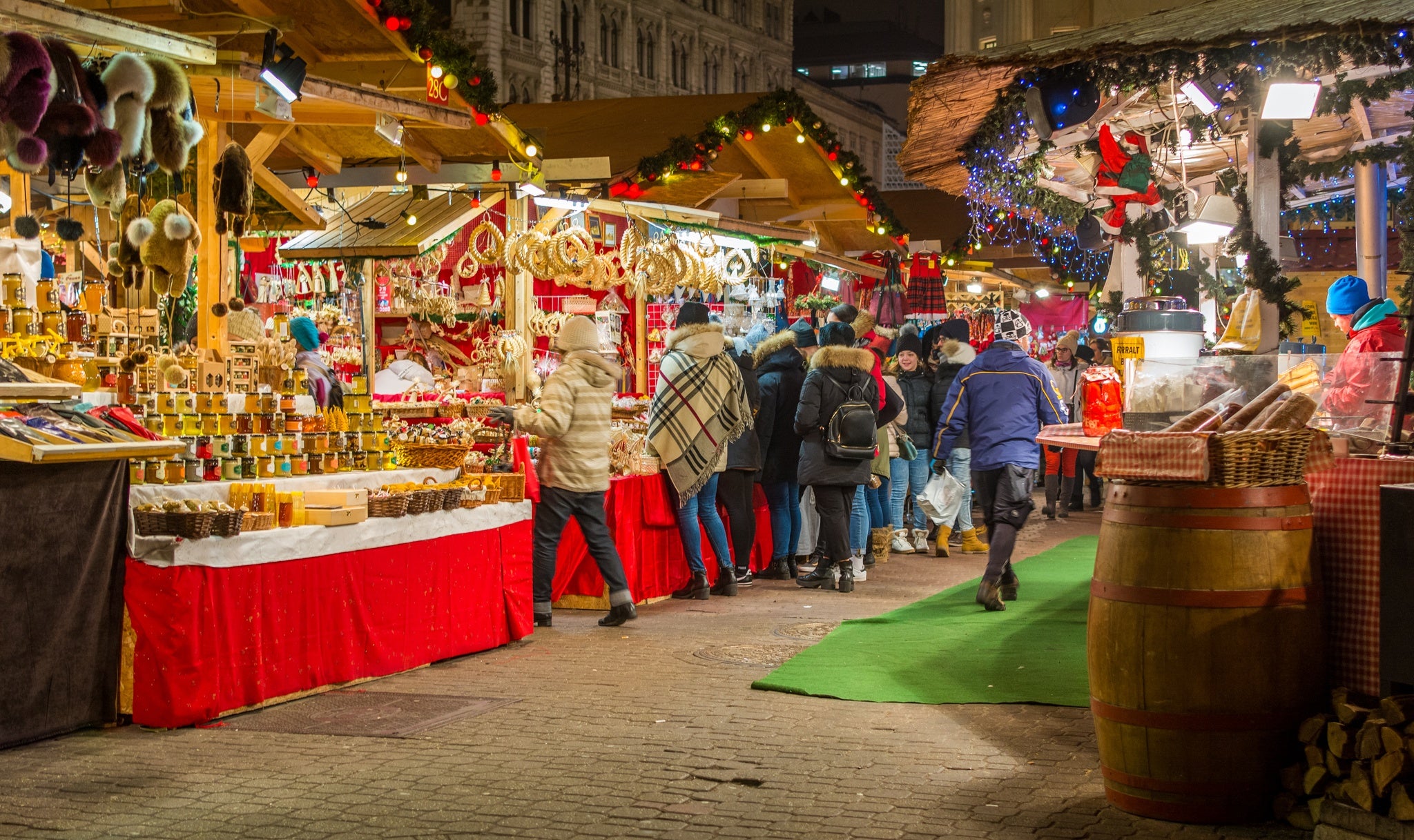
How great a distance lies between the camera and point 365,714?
5.50 meters

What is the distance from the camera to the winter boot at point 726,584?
9.05 meters

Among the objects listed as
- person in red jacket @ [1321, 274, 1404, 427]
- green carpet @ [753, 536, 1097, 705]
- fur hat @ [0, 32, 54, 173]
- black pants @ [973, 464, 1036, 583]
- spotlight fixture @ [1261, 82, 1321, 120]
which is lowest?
green carpet @ [753, 536, 1097, 705]

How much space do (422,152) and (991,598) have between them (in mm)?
6085

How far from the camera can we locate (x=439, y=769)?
461cm

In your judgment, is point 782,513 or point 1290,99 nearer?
point 1290,99

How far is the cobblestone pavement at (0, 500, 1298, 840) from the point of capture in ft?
13.1

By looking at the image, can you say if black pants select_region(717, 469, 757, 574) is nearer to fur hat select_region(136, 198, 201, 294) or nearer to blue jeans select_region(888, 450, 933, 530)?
blue jeans select_region(888, 450, 933, 530)

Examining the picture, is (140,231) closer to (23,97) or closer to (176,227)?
(176,227)

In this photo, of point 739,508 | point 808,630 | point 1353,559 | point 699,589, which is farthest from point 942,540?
point 1353,559

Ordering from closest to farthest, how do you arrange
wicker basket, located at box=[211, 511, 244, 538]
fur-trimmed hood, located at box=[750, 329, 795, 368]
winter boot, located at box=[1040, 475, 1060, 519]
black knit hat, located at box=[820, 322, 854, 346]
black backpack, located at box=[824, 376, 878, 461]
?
wicker basket, located at box=[211, 511, 244, 538] < black backpack, located at box=[824, 376, 878, 461] < black knit hat, located at box=[820, 322, 854, 346] < fur-trimmed hood, located at box=[750, 329, 795, 368] < winter boot, located at box=[1040, 475, 1060, 519]

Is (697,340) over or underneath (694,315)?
underneath

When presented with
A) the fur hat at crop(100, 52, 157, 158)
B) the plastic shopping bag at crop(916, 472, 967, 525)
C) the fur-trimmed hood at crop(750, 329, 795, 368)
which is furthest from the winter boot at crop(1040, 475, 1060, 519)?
the fur hat at crop(100, 52, 157, 158)

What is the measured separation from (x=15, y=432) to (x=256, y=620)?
1.21 meters

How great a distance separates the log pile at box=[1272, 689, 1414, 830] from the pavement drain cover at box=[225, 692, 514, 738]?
3.15 m
